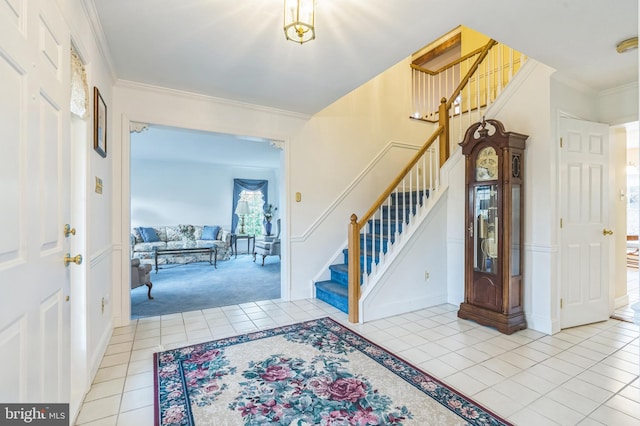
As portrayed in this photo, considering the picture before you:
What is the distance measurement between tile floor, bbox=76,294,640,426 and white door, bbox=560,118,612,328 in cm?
24

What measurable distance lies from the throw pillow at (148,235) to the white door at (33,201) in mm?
6326

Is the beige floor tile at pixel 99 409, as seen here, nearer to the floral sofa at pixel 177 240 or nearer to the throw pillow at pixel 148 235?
the floral sofa at pixel 177 240

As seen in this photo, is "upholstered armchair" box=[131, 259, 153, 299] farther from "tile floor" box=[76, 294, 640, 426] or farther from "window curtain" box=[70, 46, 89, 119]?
"window curtain" box=[70, 46, 89, 119]

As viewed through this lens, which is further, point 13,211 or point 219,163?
point 219,163

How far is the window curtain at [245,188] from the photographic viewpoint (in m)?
8.98

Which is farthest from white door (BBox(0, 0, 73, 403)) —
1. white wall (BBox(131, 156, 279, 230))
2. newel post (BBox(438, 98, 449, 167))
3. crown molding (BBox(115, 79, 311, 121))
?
white wall (BBox(131, 156, 279, 230))

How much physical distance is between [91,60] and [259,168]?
7.28m

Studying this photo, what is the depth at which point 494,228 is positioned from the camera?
10.2 feet

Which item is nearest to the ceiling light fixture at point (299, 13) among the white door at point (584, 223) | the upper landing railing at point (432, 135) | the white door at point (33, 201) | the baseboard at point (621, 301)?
the white door at point (33, 201)

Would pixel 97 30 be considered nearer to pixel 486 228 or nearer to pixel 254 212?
pixel 486 228

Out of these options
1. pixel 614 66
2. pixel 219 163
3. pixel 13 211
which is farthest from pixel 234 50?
pixel 219 163

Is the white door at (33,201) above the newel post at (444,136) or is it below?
below

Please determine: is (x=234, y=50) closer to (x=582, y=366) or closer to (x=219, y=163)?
(x=582, y=366)

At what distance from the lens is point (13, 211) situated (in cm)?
99
